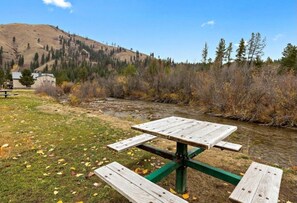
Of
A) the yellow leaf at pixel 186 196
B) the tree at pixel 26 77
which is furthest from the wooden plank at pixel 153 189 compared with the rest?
the tree at pixel 26 77

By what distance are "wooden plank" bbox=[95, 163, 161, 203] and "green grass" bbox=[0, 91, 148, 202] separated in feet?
1.71

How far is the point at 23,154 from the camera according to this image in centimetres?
402

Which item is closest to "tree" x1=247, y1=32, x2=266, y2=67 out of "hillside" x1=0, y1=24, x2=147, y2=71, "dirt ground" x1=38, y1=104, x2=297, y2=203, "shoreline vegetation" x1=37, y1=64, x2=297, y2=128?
"shoreline vegetation" x1=37, y1=64, x2=297, y2=128

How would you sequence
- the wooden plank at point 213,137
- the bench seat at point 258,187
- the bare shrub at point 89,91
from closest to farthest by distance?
1. the bench seat at point 258,187
2. the wooden plank at point 213,137
3. the bare shrub at point 89,91

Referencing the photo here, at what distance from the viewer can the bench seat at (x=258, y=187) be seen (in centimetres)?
180

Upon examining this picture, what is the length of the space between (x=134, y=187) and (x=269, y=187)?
Result: 4.59 feet

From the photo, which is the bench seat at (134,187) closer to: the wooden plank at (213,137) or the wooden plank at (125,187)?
the wooden plank at (125,187)

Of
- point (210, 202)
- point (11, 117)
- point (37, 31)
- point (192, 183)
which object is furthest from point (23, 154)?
point (37, 31)

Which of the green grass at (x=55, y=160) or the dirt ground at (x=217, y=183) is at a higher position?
the green grass at (x=55, y=160)

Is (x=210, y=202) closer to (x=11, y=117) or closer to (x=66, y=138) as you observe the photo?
(x=66, y=138)

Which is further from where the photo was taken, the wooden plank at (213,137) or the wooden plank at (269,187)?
the wooden plank at (213,137)

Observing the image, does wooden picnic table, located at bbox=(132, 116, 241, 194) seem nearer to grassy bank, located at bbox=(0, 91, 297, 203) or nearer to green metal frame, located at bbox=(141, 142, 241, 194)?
green metal frame, located at bbox=(141, 142, 241, 194)

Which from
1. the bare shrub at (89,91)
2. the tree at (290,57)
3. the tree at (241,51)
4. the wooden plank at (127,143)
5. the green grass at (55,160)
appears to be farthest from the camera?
the tree at (241,51)

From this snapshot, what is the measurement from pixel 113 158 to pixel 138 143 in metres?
0.83
